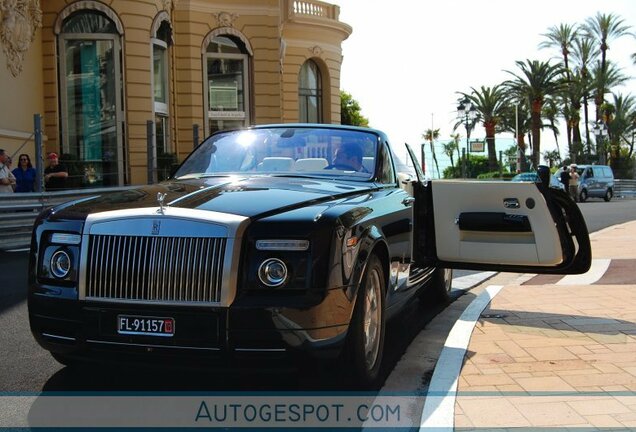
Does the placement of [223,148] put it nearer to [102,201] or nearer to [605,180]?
[102,201]

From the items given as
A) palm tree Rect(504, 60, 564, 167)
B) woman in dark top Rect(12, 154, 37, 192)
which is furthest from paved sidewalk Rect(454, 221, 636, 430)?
palm tree Rect(504, 60, 564, 167)

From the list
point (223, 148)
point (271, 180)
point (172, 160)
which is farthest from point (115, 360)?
point (172, 160)

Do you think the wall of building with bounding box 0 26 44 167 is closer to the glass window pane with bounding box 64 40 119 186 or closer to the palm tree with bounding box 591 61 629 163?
the glass window pane with bounding box 64 40 119 186

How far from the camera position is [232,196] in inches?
176

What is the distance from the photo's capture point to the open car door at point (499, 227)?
20.8 ft

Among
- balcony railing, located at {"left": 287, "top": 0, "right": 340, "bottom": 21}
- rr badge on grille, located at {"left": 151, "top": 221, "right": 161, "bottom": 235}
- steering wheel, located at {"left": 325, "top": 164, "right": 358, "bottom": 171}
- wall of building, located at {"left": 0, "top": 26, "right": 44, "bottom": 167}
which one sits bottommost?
rr badge on grille, located at {"left": 151, "top": 221, "right": 161, "bottom": 235}

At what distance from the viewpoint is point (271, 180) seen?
17.2 feet

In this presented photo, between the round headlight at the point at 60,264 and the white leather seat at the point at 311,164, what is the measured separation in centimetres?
201

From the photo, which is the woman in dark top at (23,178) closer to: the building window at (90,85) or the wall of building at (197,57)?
the wall of building at (197,57)

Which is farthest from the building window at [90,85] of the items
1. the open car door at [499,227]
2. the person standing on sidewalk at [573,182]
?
the person standing on sidewalk at [573,182]

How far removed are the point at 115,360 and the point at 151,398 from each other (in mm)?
429

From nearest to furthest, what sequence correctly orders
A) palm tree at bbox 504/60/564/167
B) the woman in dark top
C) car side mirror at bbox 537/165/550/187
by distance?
car side mirror at bbox 537/165/550/187 < the woman in dark top < palm tree at bbox 504/60/564/167

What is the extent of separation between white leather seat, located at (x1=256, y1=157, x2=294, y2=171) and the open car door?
1339mm

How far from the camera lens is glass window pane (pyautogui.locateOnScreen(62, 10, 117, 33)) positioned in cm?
2148
